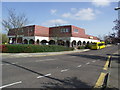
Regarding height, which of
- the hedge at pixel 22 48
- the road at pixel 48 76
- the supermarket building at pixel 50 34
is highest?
the supermarket building at pixel 50 34

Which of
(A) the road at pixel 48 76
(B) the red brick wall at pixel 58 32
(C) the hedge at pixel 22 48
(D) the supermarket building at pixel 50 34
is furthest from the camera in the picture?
(B) the red brick wall at pixel 58 32

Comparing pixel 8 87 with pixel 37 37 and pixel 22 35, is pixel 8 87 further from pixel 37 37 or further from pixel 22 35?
pixel 22 35

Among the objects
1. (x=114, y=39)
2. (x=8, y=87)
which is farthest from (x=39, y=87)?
(x=114, y=39)

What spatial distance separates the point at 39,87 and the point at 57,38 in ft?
113

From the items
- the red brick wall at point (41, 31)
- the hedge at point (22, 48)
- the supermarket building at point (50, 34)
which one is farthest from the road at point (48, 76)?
the red brick wall at point (41, 31)

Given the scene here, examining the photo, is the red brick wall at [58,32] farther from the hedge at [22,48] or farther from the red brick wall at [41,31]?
the hedge at [22,48]

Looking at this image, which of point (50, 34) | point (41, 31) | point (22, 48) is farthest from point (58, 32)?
point (22, 48)

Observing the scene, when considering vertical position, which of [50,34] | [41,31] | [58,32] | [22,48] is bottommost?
[22,48]

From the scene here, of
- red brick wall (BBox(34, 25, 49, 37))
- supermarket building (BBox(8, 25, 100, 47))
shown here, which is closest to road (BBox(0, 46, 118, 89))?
supermarket building (BBox(8, 25, 100, 47))

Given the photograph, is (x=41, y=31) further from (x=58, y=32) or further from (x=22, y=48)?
(x=22, y=48)

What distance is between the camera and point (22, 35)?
42531 mm

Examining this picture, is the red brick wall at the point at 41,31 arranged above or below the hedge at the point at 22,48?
above

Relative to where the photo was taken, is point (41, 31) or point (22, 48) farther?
point (41, 31)

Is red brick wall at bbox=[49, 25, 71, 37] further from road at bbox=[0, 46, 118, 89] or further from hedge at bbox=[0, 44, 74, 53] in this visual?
road at bbox=[0, 46, 118, 89]
